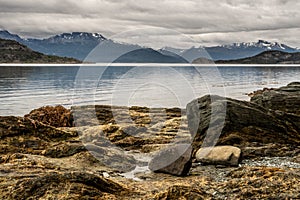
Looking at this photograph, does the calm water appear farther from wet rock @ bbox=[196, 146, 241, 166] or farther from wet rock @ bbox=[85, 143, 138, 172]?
wet rock @ bbox=[196, 146, 241, 166]

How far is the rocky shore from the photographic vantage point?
10.5 metres

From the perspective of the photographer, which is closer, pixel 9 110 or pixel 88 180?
pixel 88 180

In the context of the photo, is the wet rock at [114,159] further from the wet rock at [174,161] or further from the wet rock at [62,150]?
the wet rock at [174,161]

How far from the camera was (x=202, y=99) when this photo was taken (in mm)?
21594

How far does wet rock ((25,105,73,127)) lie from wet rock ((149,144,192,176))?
11.3 m

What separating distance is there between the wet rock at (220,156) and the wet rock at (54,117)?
11.5 meters

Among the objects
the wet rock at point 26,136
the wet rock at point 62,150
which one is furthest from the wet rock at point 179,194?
the wet rock at point 26,136

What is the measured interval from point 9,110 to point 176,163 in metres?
41.3

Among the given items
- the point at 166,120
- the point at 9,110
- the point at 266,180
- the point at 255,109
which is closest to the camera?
the point at 266,180

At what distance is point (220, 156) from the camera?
16.1m

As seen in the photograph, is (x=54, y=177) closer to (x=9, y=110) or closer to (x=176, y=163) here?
(x=176, y=163)

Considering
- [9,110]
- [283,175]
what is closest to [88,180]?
[283,175]

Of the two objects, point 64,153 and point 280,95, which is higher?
point 280,95

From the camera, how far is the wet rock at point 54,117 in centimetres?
2488
